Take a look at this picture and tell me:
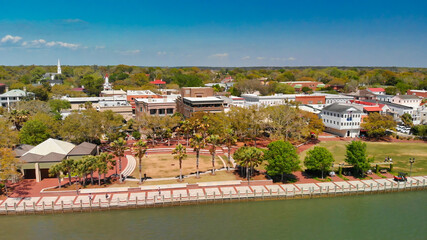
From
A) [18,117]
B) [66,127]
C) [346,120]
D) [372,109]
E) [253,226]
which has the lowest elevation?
[253,226]

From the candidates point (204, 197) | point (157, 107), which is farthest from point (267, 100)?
point (204, 197)

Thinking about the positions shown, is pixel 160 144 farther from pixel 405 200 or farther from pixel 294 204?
pixel 405 200

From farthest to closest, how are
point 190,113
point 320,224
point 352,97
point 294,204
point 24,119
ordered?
1. point 352,97
2. point 190,113
3. point 24,119
4. point 294,204
5. point 320,224

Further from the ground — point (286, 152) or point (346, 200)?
point (286, 152)

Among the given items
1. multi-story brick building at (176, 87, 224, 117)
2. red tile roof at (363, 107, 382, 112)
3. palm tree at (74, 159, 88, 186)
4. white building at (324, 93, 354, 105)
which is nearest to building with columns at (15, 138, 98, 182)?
palm tree at (74, 159, 88, 186)

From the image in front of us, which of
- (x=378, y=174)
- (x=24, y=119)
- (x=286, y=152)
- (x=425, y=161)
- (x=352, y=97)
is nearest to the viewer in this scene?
(x=286, y=152)

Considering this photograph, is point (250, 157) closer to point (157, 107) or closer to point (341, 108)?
point (341, 108)

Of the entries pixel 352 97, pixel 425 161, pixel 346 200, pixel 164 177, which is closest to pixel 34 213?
pixel 164 177
